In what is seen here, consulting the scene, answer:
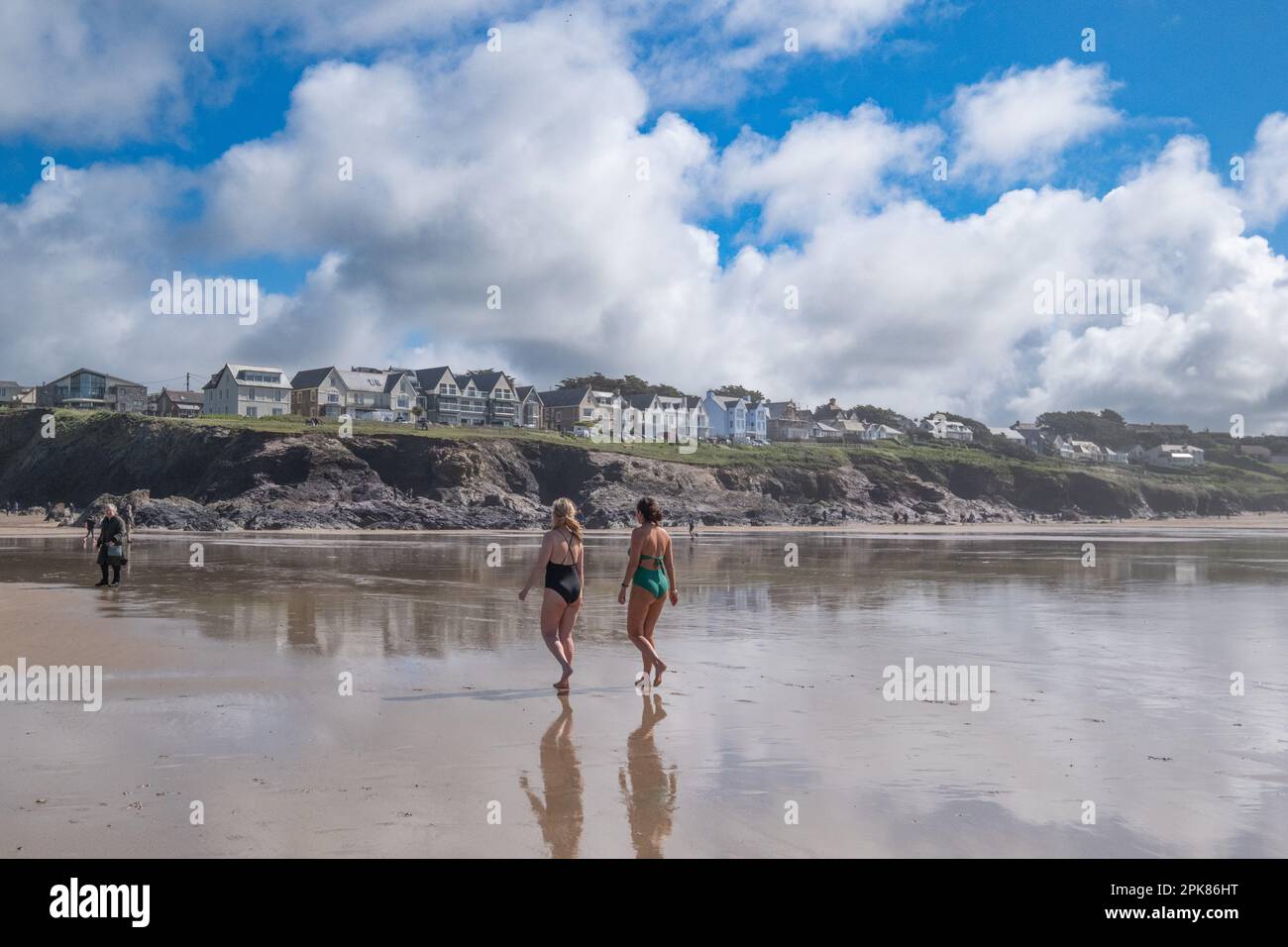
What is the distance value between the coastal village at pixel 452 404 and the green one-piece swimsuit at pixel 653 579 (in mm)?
75792

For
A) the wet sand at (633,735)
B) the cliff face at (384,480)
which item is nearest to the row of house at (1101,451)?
the cliff face at (384,480)

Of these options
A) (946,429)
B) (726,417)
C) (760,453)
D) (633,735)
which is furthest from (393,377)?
(633,735)

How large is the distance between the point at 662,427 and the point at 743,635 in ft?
360

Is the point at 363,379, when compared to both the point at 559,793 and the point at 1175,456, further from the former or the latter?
the point at 1175,456

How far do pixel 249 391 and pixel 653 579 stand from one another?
9879 cm

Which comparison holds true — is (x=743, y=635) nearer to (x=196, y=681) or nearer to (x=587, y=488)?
(x=196, y=681)

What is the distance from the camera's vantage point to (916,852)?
16.2 ft

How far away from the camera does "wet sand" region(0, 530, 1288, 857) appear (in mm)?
5168

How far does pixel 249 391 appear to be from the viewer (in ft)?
323

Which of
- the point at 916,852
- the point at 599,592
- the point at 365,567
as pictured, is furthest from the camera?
the point at 365,567

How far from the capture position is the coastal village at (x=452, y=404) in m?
100

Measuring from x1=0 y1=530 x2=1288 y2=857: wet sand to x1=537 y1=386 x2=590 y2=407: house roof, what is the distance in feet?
334
